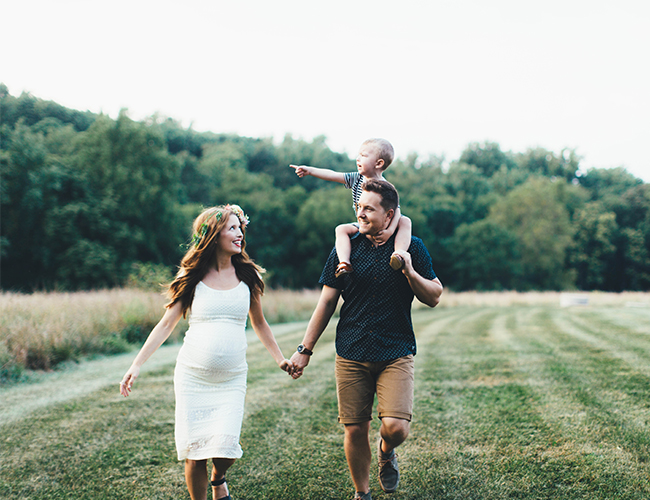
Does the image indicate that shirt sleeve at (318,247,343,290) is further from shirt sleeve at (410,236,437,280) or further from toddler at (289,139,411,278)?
shirt sleeve at (410,236,437,280)

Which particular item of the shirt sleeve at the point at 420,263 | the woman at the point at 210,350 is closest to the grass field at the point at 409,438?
the woman at the point at 210,350

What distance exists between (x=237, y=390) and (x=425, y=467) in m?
1.82

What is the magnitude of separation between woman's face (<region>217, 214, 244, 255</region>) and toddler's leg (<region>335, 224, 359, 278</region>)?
0.63 metres

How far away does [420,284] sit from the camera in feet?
10.5

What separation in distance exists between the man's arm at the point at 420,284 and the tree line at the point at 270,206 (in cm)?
1526

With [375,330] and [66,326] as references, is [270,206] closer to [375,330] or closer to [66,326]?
[66,326]

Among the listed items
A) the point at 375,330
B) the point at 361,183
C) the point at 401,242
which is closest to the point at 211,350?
the point at 375,330

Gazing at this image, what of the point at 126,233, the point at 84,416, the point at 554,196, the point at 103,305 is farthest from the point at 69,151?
the point at 554,196

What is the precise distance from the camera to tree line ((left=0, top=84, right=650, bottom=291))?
3008 centimetres

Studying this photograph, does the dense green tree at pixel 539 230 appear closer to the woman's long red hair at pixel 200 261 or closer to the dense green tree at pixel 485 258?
the dense green tree at pixel 485 258

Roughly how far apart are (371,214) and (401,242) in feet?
0.83

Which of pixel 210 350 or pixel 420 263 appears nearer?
pixel 210 350

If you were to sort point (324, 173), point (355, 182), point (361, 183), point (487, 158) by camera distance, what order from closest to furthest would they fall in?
point (361, 183) → point (355, 182) → point (324, 173) → point (487, 158)

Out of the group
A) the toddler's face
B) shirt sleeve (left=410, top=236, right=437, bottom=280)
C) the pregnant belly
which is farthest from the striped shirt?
the pregnant belly
